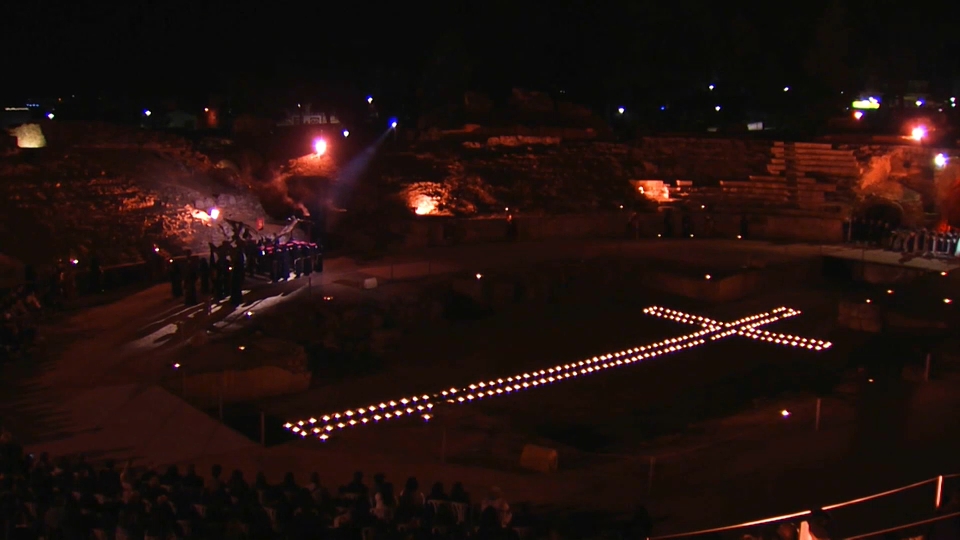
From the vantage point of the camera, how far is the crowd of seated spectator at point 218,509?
777cm

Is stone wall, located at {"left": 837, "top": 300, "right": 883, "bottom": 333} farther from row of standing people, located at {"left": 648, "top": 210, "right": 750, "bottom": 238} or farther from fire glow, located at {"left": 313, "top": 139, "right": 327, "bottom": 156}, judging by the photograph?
fire glow, located at {"left": 313, "top": 139, "right": 327, "bottom": 156}

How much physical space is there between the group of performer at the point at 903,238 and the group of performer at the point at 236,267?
1656 centimetres

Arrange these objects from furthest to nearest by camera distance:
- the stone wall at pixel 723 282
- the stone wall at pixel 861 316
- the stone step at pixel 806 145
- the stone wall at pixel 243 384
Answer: the stone step at pixel 806 145 < the stone wall at pixel 723 282 < the stone wall at pixel 861 316 < the stone wall at pixel 243 384

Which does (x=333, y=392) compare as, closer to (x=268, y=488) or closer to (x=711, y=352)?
(x=268, y=488)

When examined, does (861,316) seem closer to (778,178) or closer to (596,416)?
(596,416)

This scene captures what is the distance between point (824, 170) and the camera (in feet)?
101

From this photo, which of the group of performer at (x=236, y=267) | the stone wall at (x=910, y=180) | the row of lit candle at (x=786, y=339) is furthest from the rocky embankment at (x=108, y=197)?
the stone wall at (x=910, y=180)

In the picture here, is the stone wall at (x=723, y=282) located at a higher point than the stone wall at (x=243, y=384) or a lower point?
higher

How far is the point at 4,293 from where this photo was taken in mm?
17516

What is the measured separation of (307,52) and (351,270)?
28.2 meters

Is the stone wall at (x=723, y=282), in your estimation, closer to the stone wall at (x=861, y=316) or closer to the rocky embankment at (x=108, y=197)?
the stone wall at (x=861, y=316)

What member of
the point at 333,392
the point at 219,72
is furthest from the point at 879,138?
the point at 219,72

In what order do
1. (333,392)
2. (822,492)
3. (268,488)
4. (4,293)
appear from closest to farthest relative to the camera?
(268,488) < (822,492) < (333,392) < (4,293)

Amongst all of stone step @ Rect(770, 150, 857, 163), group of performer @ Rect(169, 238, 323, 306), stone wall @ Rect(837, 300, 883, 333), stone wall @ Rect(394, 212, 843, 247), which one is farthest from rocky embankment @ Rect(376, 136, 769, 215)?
stone wall @ Rect(837, 300, 883, 333)
